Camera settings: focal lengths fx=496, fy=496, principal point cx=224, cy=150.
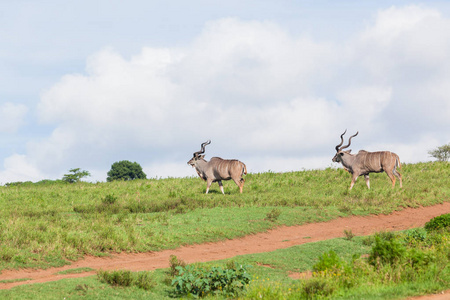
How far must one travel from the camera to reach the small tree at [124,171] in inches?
2677

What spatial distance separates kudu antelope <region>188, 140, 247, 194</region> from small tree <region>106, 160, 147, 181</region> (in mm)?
39363

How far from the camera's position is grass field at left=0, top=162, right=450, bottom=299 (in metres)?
14.5

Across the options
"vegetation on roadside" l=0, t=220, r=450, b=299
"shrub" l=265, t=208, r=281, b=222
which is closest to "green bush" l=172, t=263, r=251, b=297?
"vegetation on roadside" l=0, t=220, r=450, b=299

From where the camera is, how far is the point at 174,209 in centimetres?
2241

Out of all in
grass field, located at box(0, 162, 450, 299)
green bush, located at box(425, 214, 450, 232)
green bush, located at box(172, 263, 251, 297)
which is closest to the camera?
green bush, located at box(172, 263, 251, 297)

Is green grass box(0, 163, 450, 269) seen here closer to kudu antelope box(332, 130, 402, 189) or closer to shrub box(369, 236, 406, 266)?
kudu antelope box(332, 130, 402, 189)

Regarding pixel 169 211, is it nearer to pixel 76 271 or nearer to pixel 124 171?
pixel 76 271

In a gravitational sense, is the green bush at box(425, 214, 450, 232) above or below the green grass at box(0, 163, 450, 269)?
below

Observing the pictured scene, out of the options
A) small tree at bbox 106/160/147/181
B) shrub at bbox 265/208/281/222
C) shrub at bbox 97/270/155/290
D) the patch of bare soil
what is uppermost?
small tree at bbox 106/160/147/181

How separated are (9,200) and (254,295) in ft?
66.6

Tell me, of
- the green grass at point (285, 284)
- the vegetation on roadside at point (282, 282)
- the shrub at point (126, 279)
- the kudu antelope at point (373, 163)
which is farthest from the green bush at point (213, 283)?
the kudu antelope at point (373, 163)

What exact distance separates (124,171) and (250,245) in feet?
172

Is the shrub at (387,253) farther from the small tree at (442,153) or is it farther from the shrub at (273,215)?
the small tree at (442,153)

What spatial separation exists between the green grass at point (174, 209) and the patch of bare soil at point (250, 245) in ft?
1.23
